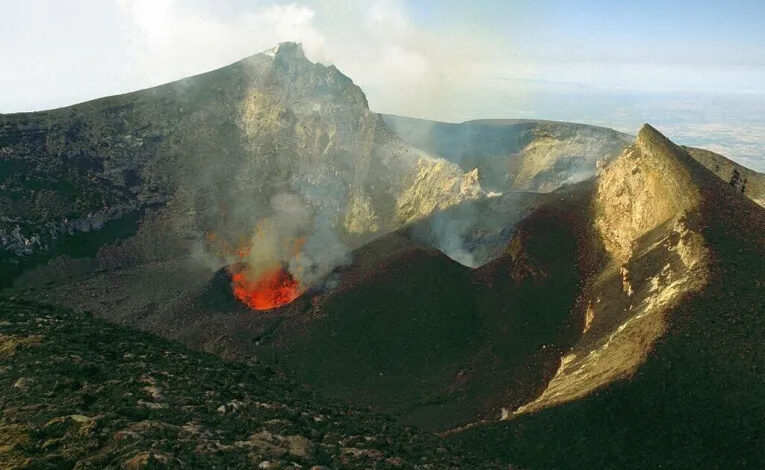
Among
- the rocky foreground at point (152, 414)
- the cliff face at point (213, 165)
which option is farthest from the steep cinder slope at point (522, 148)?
the rocky foreground at point (152, 414)

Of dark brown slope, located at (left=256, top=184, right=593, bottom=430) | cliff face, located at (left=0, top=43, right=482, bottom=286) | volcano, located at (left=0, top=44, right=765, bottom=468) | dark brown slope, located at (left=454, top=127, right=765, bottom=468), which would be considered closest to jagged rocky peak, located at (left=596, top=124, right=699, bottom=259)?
volcano, located at (left=0, top=44, right=765, bottom=468)

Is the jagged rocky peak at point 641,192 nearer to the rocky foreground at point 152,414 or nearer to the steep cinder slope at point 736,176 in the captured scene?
the steep cinder slope at point 736,176

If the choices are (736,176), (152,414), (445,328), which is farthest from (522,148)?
(152,414)

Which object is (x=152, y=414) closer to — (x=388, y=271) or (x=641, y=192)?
(x=388, y=271)

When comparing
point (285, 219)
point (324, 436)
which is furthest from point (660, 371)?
point (285, 219)

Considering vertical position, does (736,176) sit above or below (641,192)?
above

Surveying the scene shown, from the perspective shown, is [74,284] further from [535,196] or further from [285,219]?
[535,196]
